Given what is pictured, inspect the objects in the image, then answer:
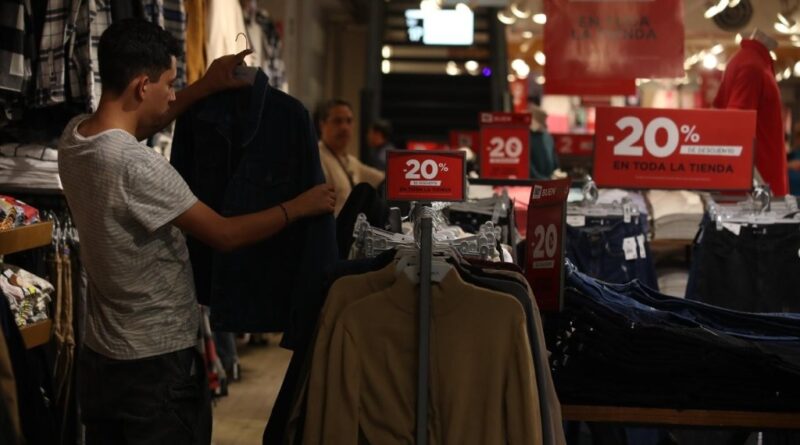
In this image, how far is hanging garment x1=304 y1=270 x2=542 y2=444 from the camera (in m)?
2.61

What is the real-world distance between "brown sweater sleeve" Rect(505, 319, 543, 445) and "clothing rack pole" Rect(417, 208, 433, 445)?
0.20 meters

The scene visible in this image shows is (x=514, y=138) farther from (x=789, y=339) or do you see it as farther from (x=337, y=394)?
(x=337, y=394)

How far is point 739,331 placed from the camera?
3.16 m

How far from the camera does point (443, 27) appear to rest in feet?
43.2

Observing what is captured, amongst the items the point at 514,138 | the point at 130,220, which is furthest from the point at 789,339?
the point at 514,138

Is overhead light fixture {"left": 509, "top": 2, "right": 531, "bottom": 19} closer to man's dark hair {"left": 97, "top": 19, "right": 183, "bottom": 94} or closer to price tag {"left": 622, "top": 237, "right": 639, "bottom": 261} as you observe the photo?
price tag {"left": 622, "top": 237, "right": 639, "bottom": 261}

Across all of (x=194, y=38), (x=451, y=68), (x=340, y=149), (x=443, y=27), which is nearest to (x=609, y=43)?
(x=340, y=149)

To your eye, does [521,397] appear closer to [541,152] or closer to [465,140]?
[541,152]

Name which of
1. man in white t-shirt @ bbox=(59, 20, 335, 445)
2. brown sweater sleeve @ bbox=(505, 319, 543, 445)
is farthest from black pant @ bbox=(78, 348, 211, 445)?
brown sweater sleeve @ bbox=(505, 319, 543, 445)

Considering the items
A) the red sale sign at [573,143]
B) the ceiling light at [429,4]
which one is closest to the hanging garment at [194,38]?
the ceiling light at [429,4]

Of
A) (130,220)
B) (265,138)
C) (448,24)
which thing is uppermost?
(448,24)

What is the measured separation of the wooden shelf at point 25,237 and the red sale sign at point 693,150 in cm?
260

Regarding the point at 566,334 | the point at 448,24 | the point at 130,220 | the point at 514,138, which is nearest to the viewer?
the point at 130,220

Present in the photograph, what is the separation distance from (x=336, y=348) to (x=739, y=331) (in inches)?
48.2
